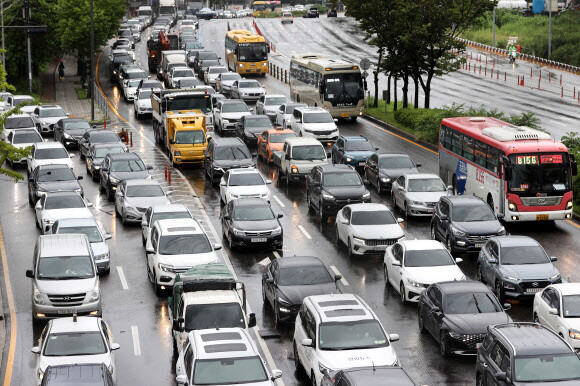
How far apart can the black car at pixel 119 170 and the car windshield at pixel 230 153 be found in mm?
3040

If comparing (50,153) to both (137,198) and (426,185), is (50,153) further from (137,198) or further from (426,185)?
(426,185)

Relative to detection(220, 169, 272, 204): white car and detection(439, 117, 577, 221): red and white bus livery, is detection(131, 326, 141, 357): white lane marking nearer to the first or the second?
detection(220, 169, 272, 204): white car

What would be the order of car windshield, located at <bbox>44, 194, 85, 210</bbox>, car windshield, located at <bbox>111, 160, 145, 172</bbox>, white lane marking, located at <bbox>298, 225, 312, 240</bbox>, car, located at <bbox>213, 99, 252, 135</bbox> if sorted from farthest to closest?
car, located at <bbox>213, 99, 252, 135</bbox> < car windshield, located at <bbox>111, 160, 145, 172</bbox> < car windshield, located at <bbox>44, 194, 85, 210</bbox> < white lane marking, located at <bbox>298, 225, 312, 240</bbox>

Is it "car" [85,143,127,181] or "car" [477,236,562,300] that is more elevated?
"car" [85,143,127,181]

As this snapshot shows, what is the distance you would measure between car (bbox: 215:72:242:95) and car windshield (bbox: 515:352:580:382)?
164 ft

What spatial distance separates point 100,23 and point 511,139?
49299mm

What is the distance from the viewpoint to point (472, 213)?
30.3 meters

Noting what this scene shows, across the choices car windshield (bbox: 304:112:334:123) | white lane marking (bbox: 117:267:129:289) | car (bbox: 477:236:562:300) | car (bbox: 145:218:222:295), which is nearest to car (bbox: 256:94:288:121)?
car windshield (bbox: 304:112:334:123)

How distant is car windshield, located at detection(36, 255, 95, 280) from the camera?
2480cm

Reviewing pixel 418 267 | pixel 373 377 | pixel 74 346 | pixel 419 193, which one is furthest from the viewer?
pixel 419 193

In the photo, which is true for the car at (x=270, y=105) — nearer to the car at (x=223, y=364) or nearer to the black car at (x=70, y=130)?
the black car at (x=70, y=130)

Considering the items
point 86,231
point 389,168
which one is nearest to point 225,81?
point 389,168

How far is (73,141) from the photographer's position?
49781mm

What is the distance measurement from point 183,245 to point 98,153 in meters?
16.9
